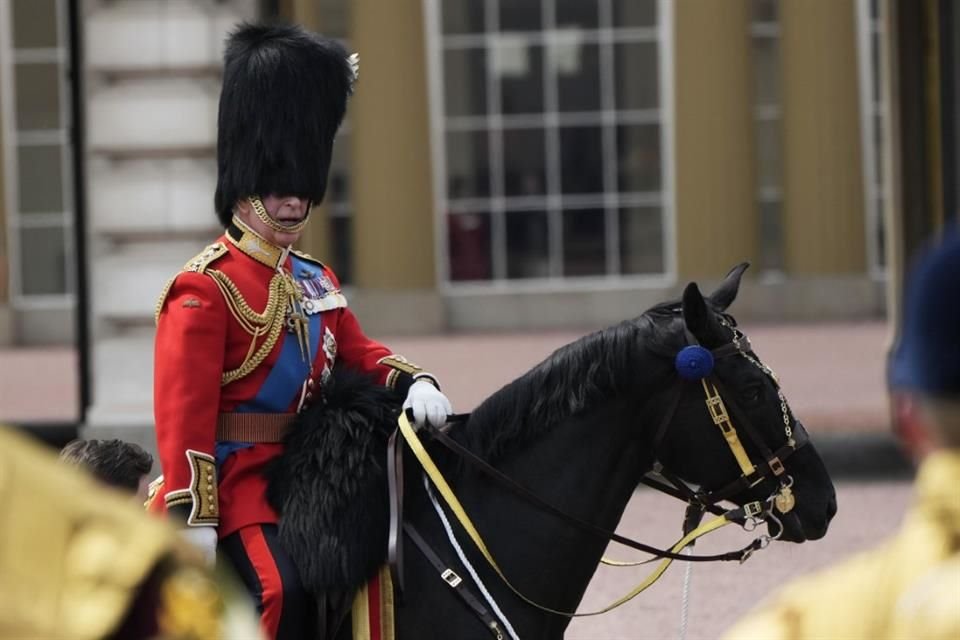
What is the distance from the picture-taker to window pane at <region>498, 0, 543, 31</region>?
16969mm

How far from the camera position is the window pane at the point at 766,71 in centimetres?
1709

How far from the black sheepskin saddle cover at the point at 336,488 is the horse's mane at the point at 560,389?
210mm

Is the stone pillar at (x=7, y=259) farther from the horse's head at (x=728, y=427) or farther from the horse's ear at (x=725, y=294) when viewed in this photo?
the horse's head at (x=728, y=427)

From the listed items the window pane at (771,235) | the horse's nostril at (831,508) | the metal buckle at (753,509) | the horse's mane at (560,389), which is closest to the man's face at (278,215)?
the horse's mane at (560,389)

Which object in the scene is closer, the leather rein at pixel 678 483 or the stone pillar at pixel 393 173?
the leather rein at pixel 678 483

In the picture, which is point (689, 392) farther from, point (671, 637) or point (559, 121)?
point (559, 121)

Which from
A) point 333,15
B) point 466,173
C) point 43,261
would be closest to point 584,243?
point 466,173

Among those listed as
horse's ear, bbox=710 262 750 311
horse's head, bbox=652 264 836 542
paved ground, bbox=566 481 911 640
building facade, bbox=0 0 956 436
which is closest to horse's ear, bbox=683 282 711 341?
horse's head, bbox=652 264 836 542

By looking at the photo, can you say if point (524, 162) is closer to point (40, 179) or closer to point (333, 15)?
point (333, 15)

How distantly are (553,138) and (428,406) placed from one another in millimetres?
13429

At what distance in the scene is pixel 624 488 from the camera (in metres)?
3.86

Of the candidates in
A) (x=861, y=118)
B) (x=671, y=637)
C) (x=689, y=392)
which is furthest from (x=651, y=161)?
(x=689, y=392)

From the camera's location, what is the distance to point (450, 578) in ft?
12.1

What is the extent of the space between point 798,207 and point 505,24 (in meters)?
3.20
